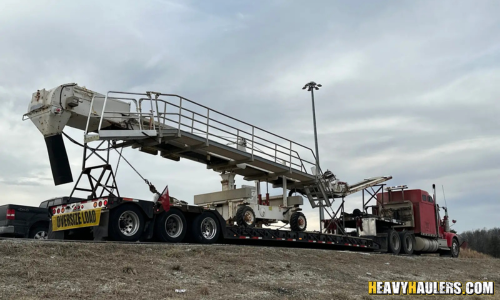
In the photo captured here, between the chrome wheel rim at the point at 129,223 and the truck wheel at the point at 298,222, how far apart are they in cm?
782

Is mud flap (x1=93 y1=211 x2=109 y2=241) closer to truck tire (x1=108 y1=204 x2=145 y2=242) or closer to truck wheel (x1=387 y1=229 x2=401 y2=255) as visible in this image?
truck tire (x1=108 y1=204 x2=145 y2=242)

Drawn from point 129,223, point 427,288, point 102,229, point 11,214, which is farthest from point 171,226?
point 427,288

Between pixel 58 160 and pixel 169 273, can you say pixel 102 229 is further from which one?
pixel 169 273

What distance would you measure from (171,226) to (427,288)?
7280mm

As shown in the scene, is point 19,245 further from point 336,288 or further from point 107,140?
point 336,288

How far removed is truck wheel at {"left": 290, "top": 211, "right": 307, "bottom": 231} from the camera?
1984cm

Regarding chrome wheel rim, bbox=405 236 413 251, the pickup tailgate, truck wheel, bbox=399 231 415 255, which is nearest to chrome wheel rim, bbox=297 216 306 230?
truck wheel, bbox=399 231 415 255

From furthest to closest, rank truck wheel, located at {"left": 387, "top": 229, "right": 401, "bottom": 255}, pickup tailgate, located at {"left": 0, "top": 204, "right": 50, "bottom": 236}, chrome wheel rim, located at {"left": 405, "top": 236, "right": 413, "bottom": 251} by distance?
chrome wheel rim, located at {"left": 405, "top": 236, "right": 413, "bottom": 251}
truck wheel, located at {"left": 387, "top": 229, "right": 401, "bottom": 255}
pickup tailgate, located at {"left": 0, "top": 204, "right": 50, "bottom": 236}

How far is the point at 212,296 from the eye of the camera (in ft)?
28.6

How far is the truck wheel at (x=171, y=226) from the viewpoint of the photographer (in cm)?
1426

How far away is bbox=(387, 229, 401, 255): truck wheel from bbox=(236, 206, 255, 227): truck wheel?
28.7 feet

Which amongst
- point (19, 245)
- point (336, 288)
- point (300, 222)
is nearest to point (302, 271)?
point (336, 288)

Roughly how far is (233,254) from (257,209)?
5.99 meters

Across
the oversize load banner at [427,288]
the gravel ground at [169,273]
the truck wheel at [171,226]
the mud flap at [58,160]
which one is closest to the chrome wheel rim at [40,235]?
the mud flap at [58,160]
